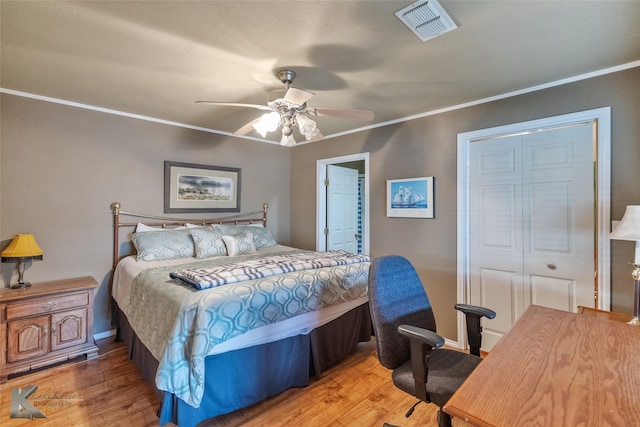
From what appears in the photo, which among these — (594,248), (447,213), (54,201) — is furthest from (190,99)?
(594,248)

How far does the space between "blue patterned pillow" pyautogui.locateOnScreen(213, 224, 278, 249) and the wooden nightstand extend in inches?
53.2

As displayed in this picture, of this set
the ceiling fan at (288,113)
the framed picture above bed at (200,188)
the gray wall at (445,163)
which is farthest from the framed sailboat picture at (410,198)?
the framed picture above bed at (200,188)

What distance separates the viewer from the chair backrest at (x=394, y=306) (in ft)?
5.02

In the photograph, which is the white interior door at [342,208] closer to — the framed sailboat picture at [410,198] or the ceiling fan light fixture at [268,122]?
the framed sailboat picture at [410,198]

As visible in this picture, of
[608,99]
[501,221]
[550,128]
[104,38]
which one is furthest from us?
[501,221]

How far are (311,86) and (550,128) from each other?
199 cm

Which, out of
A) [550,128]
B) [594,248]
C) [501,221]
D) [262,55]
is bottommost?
[594,248]

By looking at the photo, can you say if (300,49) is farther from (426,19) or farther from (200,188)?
(200,188)

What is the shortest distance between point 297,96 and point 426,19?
2.77 ft

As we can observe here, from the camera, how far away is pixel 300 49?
73.5 inches

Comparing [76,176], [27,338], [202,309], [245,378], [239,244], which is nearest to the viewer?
[202,309]

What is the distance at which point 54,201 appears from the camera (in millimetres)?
2793

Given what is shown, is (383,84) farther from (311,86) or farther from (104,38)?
(104,38)

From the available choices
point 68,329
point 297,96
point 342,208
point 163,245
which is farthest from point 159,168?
point 342,208
